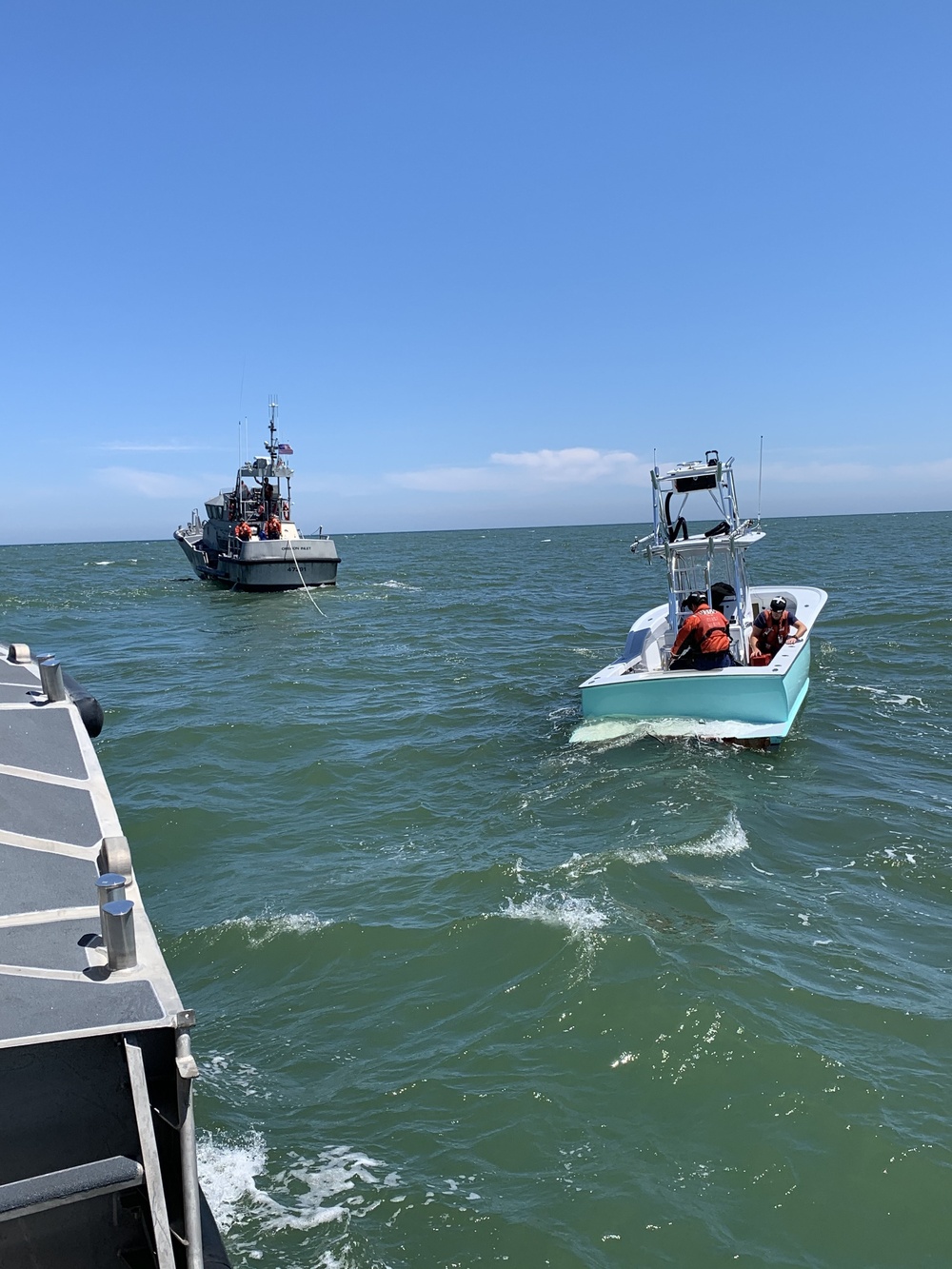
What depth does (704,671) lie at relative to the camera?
424 inches

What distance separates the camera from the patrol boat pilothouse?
10.6 m

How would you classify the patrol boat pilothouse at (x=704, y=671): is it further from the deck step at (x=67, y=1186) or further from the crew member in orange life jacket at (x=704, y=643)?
the deck step at (x=67, y=1186)

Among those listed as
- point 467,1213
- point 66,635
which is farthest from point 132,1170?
point 66,635

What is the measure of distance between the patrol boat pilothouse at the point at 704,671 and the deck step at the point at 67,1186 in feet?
29.1

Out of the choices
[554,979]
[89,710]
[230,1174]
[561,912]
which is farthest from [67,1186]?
[89,710]

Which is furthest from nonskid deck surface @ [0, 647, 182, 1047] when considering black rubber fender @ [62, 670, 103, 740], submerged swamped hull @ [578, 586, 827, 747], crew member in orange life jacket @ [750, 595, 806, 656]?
crew member in orange life jacket @ [750, 595, 806, 656]

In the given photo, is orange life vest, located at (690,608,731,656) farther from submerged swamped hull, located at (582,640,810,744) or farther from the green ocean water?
the green ocean water

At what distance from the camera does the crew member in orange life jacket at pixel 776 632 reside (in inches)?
500

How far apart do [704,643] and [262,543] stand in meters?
24.5

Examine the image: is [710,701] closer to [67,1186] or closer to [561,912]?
[561,912]

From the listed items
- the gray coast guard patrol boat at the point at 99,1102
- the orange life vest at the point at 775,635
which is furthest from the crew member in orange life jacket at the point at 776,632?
the gray coast guard patrol boat at the point at 99,1102

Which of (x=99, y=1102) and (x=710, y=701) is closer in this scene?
(x=99, y=1102)

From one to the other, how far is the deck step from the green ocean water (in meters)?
1.73

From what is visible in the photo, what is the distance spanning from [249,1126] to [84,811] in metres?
1.95
